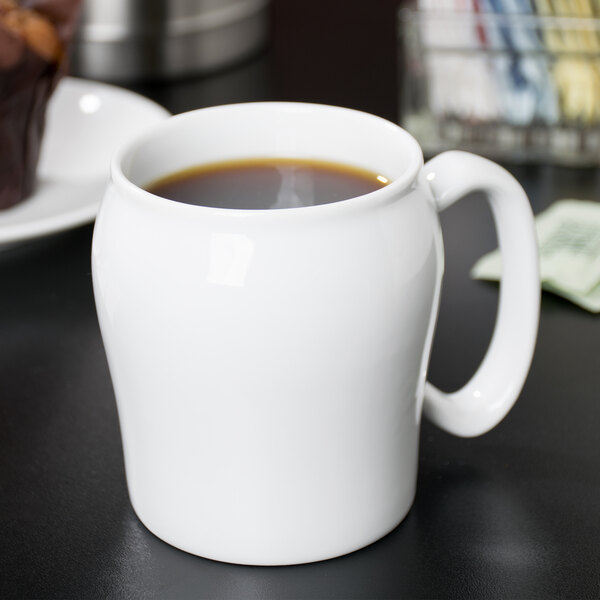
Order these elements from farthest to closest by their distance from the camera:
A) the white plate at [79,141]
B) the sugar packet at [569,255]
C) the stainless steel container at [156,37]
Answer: the stainless steel container at [156,37] < the white plate at [79,141] < the sugar packet at [569,255]

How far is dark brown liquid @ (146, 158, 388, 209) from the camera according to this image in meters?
0.48

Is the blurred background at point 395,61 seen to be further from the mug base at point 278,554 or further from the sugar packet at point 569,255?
the mug base at point 278,554

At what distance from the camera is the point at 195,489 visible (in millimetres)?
461

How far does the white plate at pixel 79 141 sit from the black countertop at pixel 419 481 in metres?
0.05

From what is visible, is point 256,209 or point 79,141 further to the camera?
point 79,141

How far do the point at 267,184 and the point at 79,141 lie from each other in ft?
1.43

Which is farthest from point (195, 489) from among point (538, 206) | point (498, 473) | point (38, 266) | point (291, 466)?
point (538, 206)

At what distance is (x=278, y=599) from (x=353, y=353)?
0.11m

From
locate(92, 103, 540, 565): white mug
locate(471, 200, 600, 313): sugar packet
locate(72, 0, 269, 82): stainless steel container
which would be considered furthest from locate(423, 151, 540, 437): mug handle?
locate(72, 0, 269, 82): stainless steel container

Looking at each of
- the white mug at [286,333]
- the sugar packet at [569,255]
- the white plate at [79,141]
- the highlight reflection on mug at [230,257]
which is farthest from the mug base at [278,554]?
the white plate at [79,141]

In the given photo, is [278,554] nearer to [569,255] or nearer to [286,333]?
[286,333]

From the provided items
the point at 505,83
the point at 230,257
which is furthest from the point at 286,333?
the point at 505,83

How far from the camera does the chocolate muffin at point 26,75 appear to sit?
0.75 meters

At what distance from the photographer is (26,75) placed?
0.76 m
